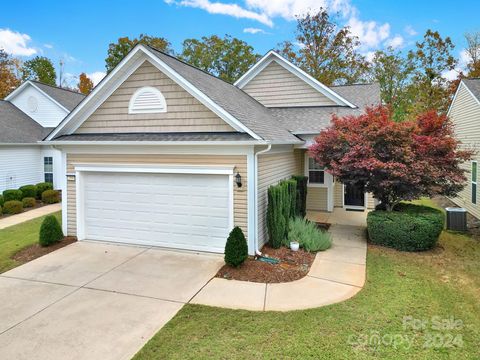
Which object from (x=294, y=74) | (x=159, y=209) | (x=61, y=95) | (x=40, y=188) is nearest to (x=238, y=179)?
(x=159, y=209)

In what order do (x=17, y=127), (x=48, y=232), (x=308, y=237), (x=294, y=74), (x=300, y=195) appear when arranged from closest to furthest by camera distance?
(x=308, y=237)
(x=48, y=232)
(x=300, y=195)
(x=294, y=74)
(x=17, y=127)

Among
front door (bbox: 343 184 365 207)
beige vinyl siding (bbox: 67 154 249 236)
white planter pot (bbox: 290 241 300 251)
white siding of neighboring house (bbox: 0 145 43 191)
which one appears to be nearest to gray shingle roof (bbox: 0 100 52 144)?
white siding of neighboring house (bbox: 0 145 43 191)

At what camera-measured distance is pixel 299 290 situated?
6.25 m

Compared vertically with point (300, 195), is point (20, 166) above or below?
above

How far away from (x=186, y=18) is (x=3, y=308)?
82.7 ft

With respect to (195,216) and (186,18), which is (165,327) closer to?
(195,216)

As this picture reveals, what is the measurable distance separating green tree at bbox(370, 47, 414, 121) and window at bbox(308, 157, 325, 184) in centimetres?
2209

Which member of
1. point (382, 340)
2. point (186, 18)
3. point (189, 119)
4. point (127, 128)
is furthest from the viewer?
point (186, 18)

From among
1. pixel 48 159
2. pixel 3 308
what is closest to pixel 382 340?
pixel 3 308

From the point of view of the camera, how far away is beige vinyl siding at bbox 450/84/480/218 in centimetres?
1284

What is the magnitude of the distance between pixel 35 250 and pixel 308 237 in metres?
7.41

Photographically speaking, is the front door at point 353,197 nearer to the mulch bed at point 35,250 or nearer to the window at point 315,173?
the window at point 315,173

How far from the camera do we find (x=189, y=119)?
333 inches

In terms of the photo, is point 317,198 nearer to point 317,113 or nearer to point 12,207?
point 317,113
